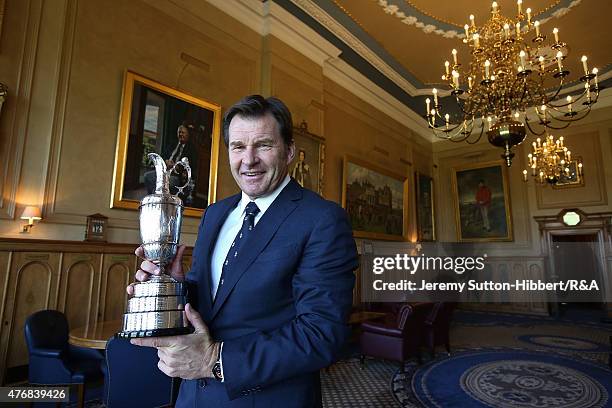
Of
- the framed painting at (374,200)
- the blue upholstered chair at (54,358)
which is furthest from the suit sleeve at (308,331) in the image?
the framed painting at (374,200)

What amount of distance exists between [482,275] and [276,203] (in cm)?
1225

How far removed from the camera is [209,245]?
122 cm

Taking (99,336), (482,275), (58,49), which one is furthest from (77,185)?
(482,275)

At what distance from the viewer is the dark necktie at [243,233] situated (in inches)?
42.7

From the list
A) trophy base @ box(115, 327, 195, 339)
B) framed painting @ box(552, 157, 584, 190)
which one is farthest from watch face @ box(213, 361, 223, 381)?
framed painting @ box(552, 157, 584, 190)

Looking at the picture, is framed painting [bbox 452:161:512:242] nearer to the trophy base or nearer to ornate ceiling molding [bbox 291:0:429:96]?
ornate ceiling molding [bbox 291:0:429:96]

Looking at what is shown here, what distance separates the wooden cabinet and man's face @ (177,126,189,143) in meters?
1.60

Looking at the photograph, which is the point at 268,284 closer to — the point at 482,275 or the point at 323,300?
the point at 323,300

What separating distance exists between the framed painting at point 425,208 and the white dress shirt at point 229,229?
1050 cm

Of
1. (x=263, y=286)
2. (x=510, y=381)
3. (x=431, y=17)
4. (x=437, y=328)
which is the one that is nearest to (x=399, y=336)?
(x=437, y=328)

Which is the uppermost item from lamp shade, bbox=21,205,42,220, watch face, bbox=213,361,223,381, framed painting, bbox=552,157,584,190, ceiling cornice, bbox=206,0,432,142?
ceiling cornice, bbox=206,0,432,142

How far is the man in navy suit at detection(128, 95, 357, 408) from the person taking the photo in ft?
2.99

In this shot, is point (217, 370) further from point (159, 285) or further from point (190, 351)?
point (159, 285)

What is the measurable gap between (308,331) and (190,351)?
29 cm
